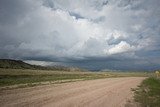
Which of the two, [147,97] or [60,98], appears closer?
[60,98]

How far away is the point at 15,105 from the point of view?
48.8 feet

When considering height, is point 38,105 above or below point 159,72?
below

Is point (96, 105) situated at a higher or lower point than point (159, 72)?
lower

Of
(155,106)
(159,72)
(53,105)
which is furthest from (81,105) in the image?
(159,72)

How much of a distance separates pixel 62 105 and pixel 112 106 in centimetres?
358

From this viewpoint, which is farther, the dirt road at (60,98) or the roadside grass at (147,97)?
the roadside grass at (147,97)

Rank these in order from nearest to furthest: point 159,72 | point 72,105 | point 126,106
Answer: point 72,105 < point 126,106 < point 159,72

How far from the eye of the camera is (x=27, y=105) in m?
15.1

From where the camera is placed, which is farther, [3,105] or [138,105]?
[138,105]

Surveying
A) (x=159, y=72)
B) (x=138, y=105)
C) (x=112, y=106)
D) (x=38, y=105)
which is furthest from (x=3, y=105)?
(x=159, y=72)

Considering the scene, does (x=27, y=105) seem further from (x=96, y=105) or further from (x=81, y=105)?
(x=96, y=105)

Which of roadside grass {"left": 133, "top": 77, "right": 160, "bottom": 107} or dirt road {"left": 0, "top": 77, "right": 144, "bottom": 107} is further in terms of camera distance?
roadside grass {"left": 133, "top": 77, "right": 160, "bottom": 107}

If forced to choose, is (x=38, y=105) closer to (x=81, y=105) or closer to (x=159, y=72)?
(x=81, y=105)

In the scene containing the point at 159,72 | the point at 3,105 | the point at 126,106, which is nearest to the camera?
the point at 3,105
